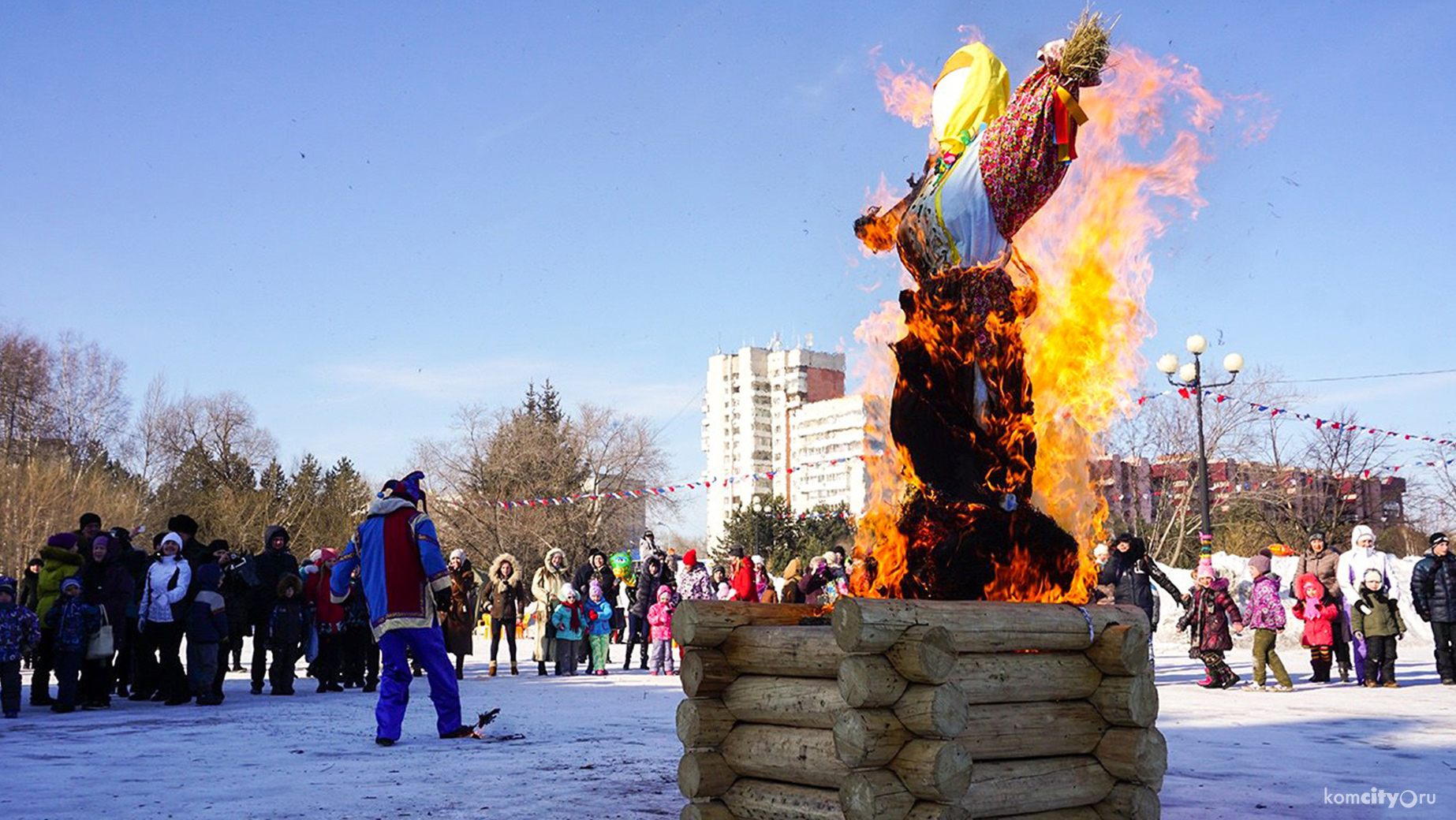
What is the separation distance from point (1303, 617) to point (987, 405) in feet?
39.0

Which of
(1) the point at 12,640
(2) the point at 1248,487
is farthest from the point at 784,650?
(2) the point at 1248,487

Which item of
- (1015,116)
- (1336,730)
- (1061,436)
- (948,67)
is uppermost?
(948,67)

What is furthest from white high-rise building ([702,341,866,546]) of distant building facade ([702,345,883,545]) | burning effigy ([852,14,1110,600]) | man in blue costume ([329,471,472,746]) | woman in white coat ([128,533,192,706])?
burning effigy ([852,14,1110,600])

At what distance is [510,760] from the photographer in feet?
28.2

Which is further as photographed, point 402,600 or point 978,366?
point 402,600

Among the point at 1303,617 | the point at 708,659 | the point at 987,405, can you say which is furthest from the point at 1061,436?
the point at 1303,617

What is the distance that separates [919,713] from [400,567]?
578 centimetres

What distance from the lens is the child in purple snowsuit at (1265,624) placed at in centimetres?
1476

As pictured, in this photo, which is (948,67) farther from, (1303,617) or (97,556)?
(1303,617)

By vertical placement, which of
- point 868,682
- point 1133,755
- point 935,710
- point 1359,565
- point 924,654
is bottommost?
point 1133,755

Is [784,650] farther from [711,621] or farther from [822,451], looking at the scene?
[822,451]

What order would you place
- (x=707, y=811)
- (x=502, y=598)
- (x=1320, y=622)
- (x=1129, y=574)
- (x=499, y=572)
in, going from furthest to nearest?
1. (x=499, y=572)
2. (x=502, y=598)
3. (x=1320, y=622)
4. (x=1129, y=574)
5. (x=707, y=811)

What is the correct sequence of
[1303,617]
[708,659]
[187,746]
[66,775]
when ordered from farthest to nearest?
[1303,617] < [187,746] < [66,775] < [708,659]

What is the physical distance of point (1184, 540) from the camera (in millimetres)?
39188
